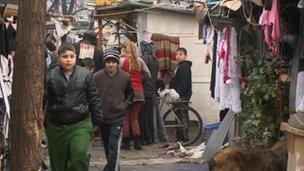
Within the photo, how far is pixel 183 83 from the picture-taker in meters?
13.4

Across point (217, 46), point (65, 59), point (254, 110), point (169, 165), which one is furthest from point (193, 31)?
point (65, 59)

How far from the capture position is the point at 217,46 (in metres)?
11.0

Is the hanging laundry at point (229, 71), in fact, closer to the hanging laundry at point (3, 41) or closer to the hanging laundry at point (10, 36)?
the hanging laundry at point (10, 36)

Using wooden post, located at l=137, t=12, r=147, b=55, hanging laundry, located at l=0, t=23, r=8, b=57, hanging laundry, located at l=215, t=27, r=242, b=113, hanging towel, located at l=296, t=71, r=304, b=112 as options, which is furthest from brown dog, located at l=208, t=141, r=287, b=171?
wooden post, located at l=137, t=12, r=147, b=55

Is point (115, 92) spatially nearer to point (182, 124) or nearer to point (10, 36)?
point (10, 36)

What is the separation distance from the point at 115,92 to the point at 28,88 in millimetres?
4952

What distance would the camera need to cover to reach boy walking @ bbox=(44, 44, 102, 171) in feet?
23.6

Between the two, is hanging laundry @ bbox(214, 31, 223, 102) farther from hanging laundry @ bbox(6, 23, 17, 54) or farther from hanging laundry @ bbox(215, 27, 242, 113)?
hanging laundry @ bbox(6, 23, 17, 54)

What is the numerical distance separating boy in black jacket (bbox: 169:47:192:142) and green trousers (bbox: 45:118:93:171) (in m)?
6.19

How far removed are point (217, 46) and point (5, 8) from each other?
12.9ft

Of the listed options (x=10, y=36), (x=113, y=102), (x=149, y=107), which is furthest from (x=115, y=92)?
(x=149, y=107)

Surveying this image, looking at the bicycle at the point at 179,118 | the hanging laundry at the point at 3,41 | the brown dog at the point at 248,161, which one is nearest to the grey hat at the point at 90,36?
the hanging laundry at the point at 3,41

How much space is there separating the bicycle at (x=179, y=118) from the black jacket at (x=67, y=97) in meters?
6.06

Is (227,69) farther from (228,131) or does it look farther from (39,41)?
(39,41)
